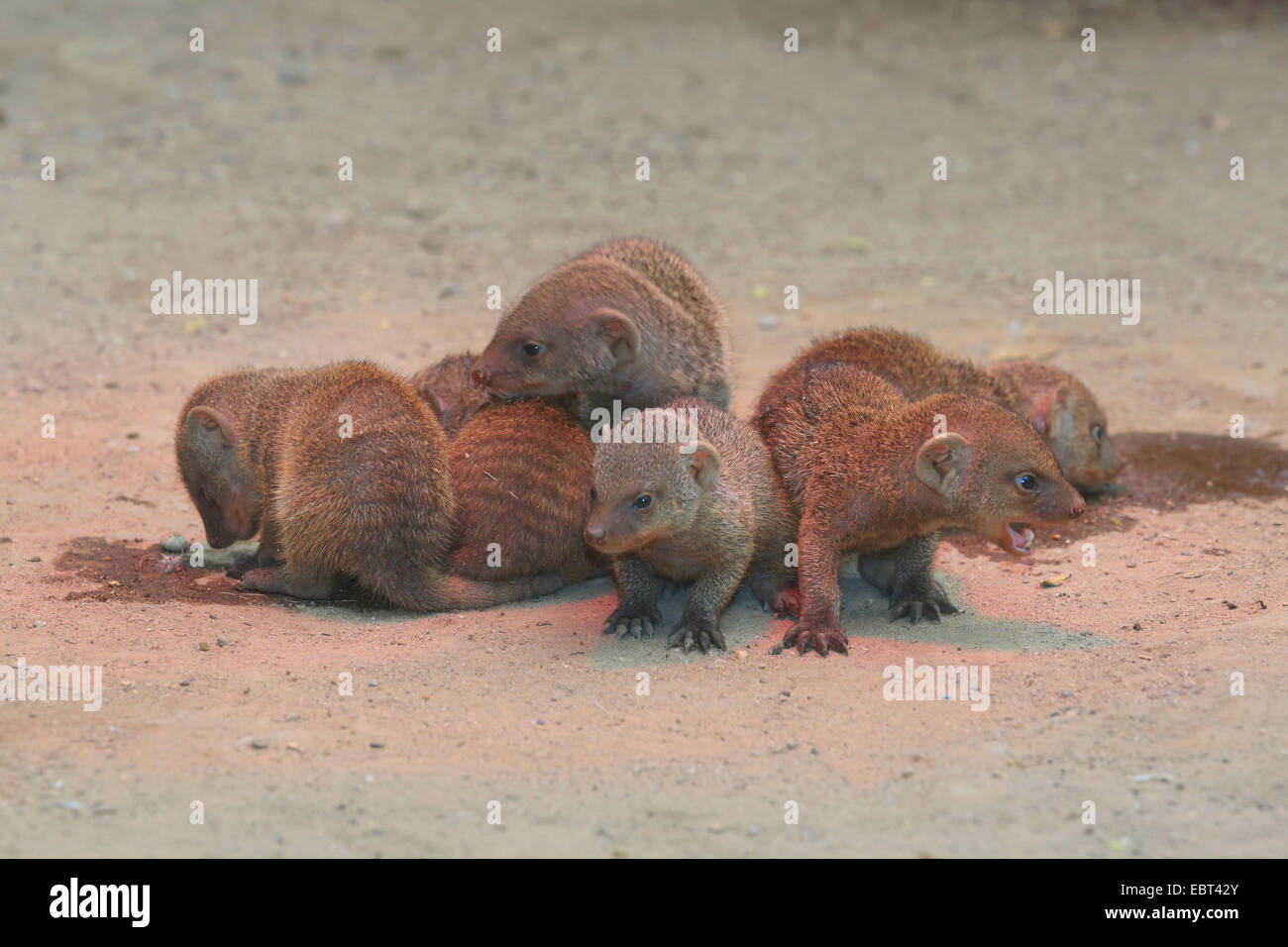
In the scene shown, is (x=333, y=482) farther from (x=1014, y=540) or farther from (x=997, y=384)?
(x=997, y=384)

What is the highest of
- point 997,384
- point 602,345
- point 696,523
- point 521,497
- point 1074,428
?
point 602,345

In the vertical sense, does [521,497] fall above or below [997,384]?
below

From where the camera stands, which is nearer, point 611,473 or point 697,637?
point 611,473

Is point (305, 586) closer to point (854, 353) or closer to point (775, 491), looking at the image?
point (775, 491)

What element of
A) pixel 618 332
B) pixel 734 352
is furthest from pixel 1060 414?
pixel 618 332

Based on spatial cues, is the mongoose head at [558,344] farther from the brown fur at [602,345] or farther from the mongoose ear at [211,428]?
the mongoose ear at [211,428]

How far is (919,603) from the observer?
6.42 metres

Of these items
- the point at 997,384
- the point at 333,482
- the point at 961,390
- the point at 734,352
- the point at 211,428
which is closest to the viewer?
the point at 333,482

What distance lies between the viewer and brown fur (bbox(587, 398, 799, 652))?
586cm

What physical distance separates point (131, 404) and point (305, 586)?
9.26 ft

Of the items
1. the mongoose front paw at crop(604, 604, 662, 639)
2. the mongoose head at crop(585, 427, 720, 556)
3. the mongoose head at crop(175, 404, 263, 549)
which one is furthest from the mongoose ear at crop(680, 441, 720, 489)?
the mongoose head at crop(175, 404, 263, 549)

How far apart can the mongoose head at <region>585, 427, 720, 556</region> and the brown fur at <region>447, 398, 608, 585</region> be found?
532 mm

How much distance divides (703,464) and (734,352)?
2373 mm

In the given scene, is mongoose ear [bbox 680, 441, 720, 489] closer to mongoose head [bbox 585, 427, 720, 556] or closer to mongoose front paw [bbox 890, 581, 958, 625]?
mongoose head [bbox 585, 427, 720, 556]
